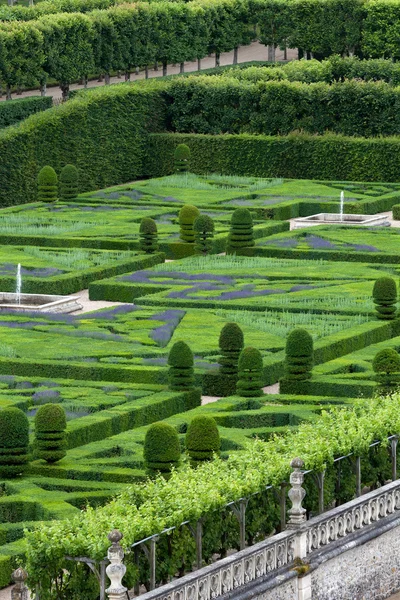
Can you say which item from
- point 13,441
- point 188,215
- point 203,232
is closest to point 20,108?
point 188,215

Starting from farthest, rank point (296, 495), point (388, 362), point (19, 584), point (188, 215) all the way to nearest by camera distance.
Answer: point (188, 215)
point (388, 362)
point (296, 495)
point (19, 584)

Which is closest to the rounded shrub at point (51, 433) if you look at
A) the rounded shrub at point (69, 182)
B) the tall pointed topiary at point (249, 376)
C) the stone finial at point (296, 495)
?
the tall pointed topiary at point (249, 376)

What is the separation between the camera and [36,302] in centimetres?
4181

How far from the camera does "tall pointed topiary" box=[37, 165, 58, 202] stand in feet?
189

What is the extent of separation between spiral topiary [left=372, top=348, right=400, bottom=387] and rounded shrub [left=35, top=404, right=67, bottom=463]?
229 inches

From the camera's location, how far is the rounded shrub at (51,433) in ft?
86.3

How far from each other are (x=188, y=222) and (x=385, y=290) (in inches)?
481

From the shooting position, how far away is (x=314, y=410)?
2898 cm

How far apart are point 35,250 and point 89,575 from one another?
29131 mm

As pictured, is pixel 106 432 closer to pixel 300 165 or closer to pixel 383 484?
pixel 383 484

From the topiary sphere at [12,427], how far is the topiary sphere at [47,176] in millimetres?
32576

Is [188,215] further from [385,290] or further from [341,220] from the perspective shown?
[385,290]

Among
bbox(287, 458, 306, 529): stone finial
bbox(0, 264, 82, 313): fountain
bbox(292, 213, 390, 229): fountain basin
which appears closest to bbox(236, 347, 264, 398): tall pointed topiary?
bbox(287, 458, 306, 529): stone finial

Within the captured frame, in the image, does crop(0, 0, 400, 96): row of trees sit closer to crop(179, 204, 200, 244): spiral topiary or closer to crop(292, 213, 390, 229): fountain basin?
crop(292, 213, 390, 229): fountain basin
